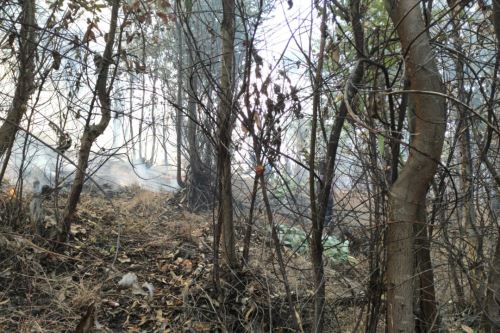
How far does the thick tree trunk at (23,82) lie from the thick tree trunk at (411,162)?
9.65 feet

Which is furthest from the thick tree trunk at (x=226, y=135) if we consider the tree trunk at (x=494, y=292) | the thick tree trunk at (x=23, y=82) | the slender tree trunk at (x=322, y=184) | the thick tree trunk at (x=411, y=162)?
the tree trunk at (x=494, y=292)

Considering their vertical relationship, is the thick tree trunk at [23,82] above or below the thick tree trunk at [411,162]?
above

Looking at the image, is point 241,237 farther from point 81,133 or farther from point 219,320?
point 81,133

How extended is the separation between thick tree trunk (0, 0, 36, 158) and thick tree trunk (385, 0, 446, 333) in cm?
294

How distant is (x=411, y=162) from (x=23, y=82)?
129 inches

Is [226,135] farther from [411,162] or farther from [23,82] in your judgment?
[23,82]

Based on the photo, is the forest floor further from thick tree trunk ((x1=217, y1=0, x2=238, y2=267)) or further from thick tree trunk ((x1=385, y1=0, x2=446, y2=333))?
thick tree trunk ((x1=385, y1=0, x2=446, y2=333))

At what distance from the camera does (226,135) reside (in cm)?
304

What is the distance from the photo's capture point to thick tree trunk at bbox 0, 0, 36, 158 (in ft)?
11.5

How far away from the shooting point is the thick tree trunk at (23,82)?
3.49 meters

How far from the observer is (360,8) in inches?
101

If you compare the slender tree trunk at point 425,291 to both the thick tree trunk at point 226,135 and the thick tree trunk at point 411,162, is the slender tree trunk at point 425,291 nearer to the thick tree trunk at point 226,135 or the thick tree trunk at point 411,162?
the thick tree trunk at point 411,162

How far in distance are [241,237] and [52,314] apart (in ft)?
5.32

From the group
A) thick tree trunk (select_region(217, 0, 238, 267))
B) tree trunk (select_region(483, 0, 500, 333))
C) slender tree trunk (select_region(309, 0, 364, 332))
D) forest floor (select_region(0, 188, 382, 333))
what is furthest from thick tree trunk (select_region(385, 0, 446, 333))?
thick tree trunk (select_region(217, 0, 238, 267))
